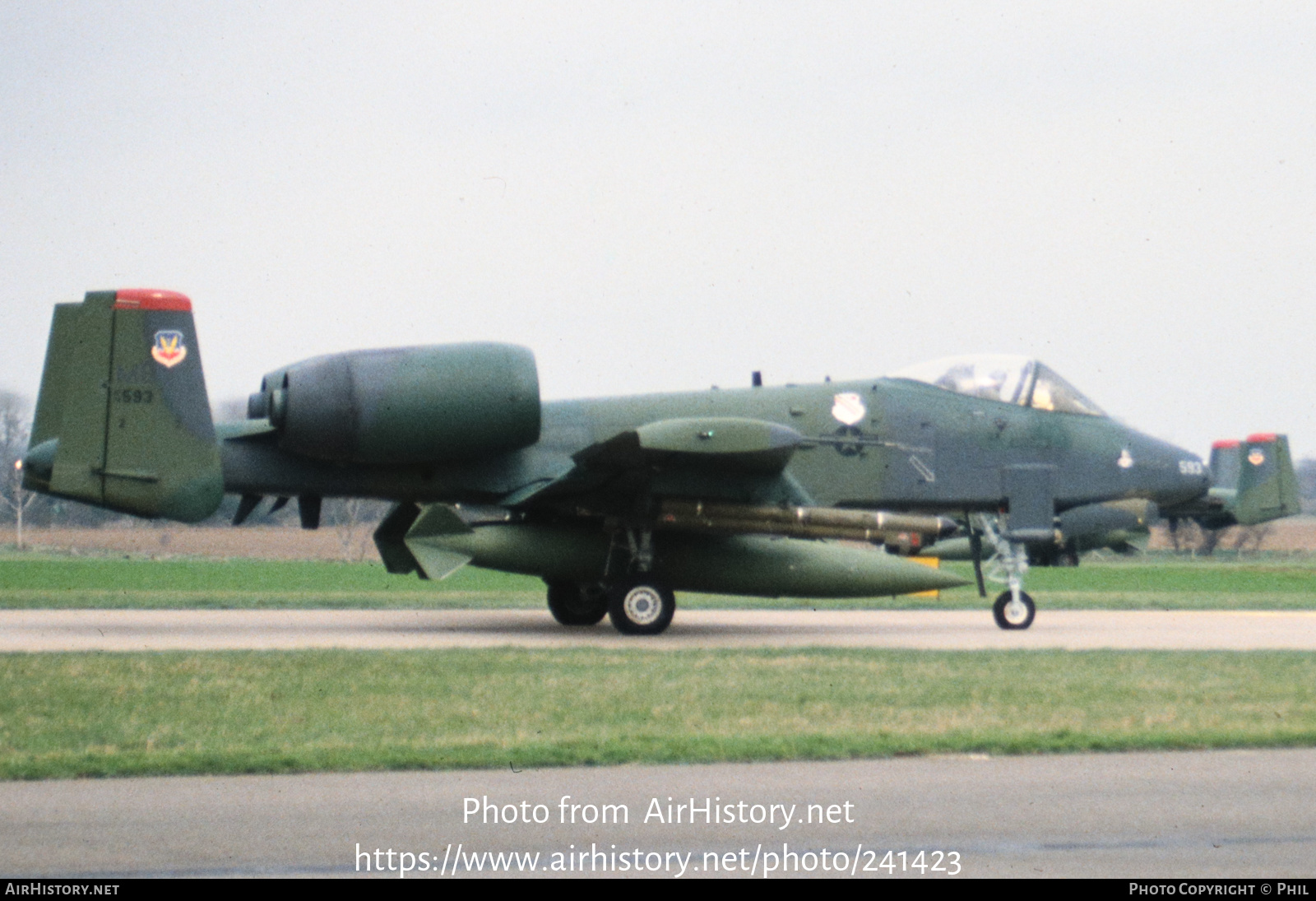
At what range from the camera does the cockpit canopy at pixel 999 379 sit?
1809cm

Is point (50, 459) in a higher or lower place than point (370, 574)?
A: higher

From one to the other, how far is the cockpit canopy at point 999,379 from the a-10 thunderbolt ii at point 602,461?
0.09 feet

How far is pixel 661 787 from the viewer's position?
6973mm

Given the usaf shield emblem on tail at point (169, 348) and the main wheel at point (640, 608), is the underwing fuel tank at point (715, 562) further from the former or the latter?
the usaf shield emblem on tail at point (169, 348)

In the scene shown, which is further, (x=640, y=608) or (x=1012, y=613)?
(x=1012, y=613)

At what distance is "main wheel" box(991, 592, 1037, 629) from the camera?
695 inches

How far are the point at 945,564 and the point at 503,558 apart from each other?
3244 cm

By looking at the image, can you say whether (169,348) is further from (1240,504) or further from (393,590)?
(1240,504)

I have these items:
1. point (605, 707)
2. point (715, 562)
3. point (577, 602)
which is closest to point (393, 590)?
point (577, 602)

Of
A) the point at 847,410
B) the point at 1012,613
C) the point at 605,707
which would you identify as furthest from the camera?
the point at 1012,613

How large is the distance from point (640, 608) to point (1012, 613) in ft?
15.5

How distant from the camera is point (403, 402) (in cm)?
1558

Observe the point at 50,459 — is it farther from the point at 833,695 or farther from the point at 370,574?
the point at 370,574
